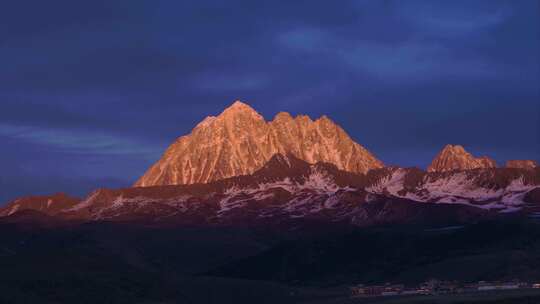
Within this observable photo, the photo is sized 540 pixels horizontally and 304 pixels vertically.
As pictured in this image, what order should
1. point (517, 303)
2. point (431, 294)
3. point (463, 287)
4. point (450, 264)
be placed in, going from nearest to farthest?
point (517, 303), point (431, 294), point (463, 287), point (450, 264)

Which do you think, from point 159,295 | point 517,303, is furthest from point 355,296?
point 517,303

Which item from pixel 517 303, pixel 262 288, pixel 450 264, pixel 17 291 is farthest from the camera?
pixel 450 264

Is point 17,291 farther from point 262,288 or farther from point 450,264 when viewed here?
point 450,264

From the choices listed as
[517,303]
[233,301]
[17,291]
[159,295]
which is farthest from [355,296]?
[17,291]

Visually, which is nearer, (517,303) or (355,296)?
(517,303)

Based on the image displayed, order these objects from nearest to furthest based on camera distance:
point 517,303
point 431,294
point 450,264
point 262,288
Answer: point 517,303
point 431,294
point 262,288
point 450,264

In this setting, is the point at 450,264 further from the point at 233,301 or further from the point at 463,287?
the point at 233,301

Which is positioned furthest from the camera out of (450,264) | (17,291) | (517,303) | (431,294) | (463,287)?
(450,264)

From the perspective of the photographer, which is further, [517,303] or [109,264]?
[109,264]

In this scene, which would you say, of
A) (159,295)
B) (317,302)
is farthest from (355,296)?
(159,295)
